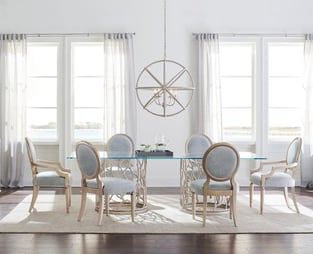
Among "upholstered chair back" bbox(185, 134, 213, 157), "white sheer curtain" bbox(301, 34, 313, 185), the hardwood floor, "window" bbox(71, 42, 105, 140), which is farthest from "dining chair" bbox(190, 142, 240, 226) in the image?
"window" bbox(71, 42, 105, 140)

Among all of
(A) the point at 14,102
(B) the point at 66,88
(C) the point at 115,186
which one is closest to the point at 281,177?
(C) the point at 115,186

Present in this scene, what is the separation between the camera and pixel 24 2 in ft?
23.9

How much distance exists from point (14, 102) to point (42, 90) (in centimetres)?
49

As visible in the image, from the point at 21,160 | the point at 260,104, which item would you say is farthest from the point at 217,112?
the point at 21,160

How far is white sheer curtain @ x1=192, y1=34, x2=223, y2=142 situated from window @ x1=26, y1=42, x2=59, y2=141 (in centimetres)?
219

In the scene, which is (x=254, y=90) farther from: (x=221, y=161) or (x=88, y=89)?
(x=221, y=161)

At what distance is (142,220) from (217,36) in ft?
11.2

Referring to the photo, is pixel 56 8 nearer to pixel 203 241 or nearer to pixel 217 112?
pixel 217 112

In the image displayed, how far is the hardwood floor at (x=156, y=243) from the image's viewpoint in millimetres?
3889

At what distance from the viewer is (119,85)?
7184 millimetres

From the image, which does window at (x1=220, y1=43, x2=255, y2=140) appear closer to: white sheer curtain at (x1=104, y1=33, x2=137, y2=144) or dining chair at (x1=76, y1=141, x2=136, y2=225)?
white sheer curtain at (x1=104, y1=33, x2=137, y2=144)

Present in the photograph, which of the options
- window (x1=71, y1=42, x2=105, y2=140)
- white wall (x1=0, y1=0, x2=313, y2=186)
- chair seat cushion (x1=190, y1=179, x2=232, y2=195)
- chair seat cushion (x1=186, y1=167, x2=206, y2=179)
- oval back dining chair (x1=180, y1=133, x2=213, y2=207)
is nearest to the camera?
chair seat cushion (x1=190, y1=179, x2=232, y2=195)

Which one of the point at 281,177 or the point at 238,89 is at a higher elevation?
the point at 238,89

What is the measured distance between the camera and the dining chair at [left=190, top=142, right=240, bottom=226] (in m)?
4.64
